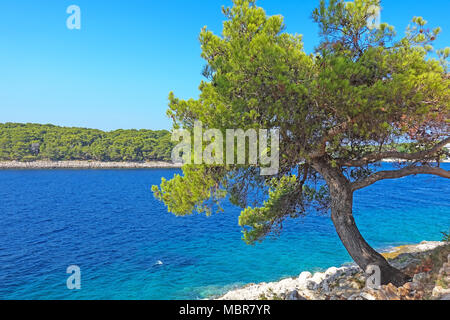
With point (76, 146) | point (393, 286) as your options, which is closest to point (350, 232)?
point (393, 286)

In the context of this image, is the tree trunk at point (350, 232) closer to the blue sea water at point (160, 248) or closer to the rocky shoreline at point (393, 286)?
the rocky shoreline at point (393, 286)

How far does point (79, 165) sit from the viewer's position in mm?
120250

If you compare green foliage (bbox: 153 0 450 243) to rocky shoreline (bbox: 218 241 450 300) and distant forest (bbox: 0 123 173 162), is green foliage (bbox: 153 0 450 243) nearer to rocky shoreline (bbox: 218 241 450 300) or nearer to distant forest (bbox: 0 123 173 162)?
rocky shoreline (bbox: 218 241 450 300)

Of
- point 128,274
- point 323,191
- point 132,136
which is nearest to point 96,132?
point 132,136

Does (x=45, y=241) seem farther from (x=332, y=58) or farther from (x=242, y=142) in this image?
(x=332, y=58)

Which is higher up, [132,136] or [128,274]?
[132,136]

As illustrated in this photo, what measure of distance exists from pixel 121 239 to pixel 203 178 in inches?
852

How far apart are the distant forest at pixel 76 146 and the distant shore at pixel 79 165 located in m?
2.56

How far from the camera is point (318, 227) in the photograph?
29.0 m

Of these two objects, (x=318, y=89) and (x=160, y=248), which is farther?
(x=160, y=248)

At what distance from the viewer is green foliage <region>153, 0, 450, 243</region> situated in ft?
21.4

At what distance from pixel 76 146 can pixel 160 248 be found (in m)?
118

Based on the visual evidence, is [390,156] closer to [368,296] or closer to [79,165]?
[368,296]

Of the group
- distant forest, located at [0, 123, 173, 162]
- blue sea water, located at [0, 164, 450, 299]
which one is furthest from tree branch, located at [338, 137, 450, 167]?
distant forest, located at [0, 123, 173, 162]
